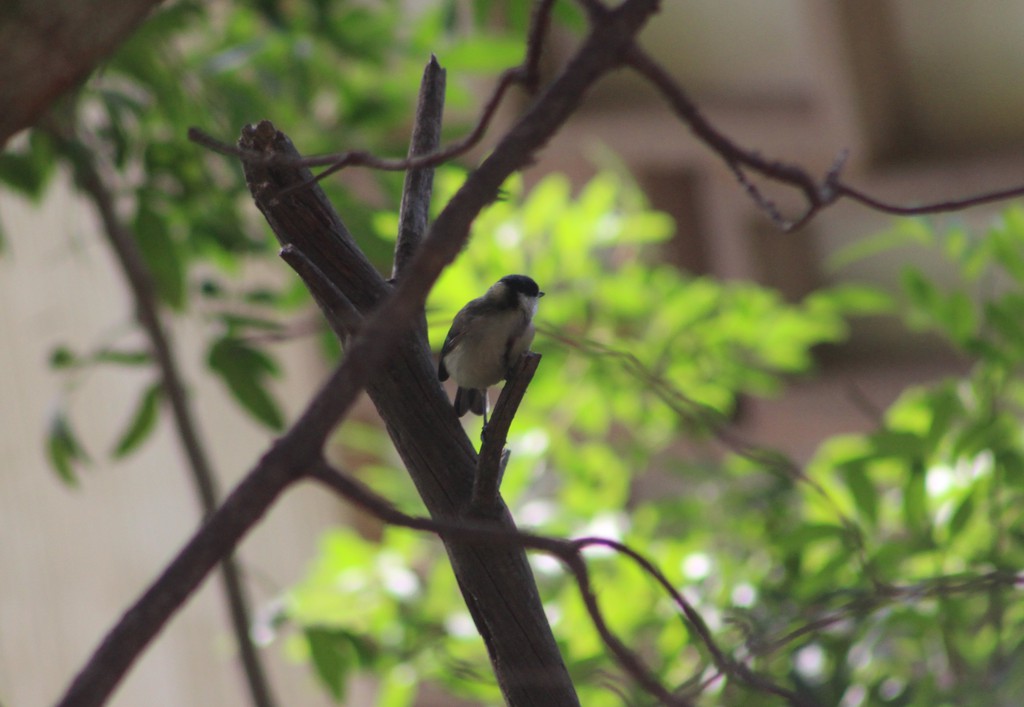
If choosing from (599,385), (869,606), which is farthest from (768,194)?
(869,606)

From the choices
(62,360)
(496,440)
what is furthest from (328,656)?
(496,440)

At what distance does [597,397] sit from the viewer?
125 centimetres

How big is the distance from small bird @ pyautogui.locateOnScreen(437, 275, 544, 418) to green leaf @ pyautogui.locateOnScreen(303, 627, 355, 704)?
425mm

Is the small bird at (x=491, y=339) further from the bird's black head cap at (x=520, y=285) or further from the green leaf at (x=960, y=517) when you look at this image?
the green leaf at (x=960, y=517)

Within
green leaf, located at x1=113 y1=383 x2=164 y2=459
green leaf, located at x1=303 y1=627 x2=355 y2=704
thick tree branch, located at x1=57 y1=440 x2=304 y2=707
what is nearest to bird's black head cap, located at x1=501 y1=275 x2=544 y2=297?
thick tree branch, located at x1=57 y1=440 x2=304 y2=707

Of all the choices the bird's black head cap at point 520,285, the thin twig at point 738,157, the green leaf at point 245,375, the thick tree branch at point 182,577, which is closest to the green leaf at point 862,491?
the bird's black head cap at point 520,285

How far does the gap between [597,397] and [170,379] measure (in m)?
0.46

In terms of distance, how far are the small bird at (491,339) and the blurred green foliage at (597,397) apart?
19cm

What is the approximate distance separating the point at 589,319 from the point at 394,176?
294mm

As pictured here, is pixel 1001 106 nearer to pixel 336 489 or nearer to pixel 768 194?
pixel 768 194

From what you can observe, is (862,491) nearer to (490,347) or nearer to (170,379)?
(490,347)

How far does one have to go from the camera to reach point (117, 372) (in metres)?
2.11

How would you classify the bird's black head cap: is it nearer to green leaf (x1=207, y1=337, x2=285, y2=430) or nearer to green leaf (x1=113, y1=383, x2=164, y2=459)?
green leaf (x1=207, y1=337, x2=285, y2=430)

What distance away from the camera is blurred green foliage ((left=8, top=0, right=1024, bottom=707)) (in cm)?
87
